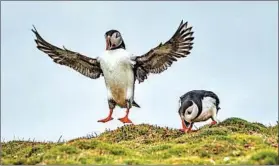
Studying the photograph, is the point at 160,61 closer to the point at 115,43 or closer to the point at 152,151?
the point at 115,43

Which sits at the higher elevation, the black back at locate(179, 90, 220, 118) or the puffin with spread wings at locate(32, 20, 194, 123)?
the puffin with spread wings at locate(32, 20, 194, 123)

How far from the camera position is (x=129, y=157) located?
49.8ft

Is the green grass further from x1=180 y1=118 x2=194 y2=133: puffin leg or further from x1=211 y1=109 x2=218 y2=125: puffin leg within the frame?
x1=211 y1=109 x2=218 y2=125: puffin leg

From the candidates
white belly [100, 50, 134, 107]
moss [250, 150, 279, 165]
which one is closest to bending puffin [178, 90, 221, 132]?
white belly [100, 50, 134, 107]

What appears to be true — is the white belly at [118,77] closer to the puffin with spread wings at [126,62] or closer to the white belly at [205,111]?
the puffin with spread wings at [126,62]

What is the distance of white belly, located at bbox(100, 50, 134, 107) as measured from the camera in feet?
68.5

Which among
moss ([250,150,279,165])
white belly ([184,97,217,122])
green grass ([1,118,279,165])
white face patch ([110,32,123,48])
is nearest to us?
moss ([250,150,279,165])

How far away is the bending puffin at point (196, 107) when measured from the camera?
19547 millimetres

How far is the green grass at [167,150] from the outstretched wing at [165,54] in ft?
8.06

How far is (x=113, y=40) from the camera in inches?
838

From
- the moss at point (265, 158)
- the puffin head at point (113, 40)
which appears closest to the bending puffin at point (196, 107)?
the puffin head at point (113, 40)

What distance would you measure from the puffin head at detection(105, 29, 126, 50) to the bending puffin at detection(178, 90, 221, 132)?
2668 mm

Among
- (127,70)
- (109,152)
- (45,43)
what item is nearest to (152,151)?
(109,152)

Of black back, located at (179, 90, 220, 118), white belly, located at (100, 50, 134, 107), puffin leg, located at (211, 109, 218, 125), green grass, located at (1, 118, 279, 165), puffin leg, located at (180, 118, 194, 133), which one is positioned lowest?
green grass, located at (1, 118, 279, 165)
